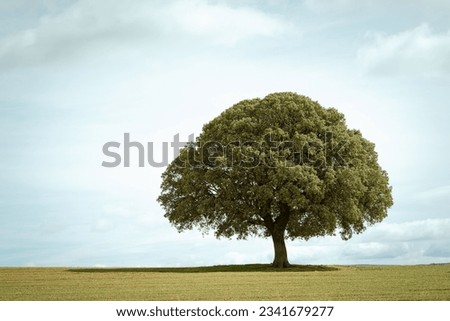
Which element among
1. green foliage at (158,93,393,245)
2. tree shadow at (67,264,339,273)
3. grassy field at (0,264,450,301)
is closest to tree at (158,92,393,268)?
green foliage at (158,93,393,245)

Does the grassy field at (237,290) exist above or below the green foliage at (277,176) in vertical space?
below

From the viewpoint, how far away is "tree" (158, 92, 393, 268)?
161 ft

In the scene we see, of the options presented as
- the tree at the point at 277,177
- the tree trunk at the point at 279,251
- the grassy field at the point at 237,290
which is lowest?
the grassy field at the point at 237,290

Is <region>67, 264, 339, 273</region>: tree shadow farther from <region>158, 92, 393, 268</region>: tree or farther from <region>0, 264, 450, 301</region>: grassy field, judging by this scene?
<region>0, 264, 450, 301</region>: grassy field

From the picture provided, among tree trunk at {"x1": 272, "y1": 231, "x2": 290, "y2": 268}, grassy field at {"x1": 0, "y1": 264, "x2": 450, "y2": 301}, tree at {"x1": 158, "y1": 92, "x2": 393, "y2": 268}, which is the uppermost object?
tree at {"x1": 158, "y1": 92, "x2": 393, "y2": 268}

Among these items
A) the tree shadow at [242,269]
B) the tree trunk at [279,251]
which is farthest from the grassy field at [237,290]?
the tree trunk at [279,251]

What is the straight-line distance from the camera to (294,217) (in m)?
50.7

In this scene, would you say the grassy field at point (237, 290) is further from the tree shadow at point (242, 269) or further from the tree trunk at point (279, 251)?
the tree trunk at point (279, 251)

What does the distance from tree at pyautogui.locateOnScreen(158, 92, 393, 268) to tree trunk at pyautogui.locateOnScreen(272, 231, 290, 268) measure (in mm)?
83

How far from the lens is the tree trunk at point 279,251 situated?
51.8 m

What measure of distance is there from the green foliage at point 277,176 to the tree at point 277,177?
80 millimetres
